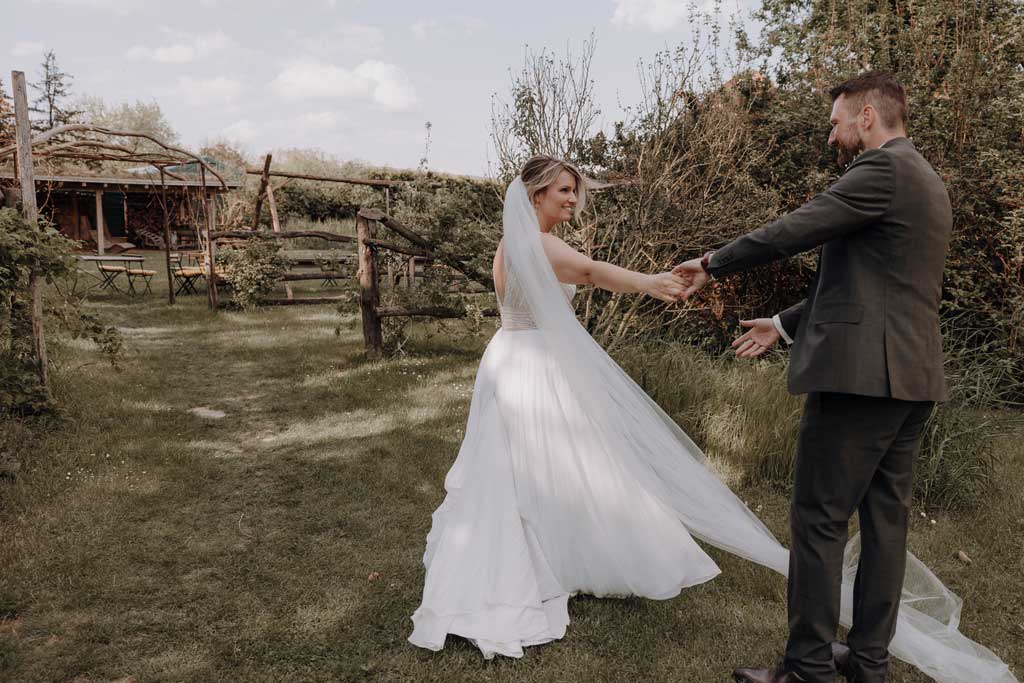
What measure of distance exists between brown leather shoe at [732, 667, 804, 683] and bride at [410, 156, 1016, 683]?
439mm

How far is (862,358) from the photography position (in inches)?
92.2

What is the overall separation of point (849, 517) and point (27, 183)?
6.16 meters

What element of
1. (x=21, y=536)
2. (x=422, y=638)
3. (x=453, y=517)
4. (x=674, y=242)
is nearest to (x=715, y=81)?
(x=674, y=242)

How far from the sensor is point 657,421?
10.9 feet

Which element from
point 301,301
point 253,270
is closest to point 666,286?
point 253,270

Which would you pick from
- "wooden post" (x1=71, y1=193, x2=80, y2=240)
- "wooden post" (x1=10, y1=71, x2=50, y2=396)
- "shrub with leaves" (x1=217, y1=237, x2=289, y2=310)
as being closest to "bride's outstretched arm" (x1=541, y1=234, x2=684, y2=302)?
"wooden post" (x1=10, y1=71, x2=50, y2=396)

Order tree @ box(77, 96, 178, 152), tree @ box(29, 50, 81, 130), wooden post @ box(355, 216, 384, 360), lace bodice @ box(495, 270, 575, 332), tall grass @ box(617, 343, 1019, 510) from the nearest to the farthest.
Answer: lace bodice @ box(495, 270, 575, 332) → tall grass @ box(617, 343, 1019, 510) → wooden post @ box(355, 216, 384, 360) → tree @ box(29, 50, 81, 130) → tree @ box(77, 96, 178, 152)

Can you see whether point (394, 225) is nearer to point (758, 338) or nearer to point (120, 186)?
point (758, 338)

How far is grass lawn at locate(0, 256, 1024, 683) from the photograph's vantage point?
2.94m

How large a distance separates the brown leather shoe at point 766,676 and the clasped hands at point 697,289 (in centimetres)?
122

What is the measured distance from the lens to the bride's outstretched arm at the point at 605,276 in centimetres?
310

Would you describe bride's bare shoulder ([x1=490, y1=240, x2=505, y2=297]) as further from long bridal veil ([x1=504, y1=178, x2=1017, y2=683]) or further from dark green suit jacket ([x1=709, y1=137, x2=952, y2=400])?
dark green suit jacket ([x1=709, y1=137, x2=952, y2=400])

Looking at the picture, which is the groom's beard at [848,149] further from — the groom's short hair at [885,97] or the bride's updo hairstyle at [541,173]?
the bride's updo hairstyle at [541,173]

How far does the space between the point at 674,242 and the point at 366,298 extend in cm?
379
